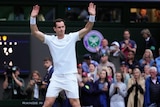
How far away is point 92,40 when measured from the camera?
19.4m

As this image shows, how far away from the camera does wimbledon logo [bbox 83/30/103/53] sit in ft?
63.5

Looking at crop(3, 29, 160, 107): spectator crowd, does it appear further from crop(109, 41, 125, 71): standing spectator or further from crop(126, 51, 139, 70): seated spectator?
crop(109, 41, 125, 71): standing spectator

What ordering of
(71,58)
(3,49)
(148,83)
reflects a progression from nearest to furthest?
(71,58), (148,83), (3,49)

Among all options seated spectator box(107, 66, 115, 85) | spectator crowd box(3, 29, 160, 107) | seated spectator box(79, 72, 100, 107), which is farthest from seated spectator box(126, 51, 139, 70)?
seated spectator box(79, 72, 100, 107)

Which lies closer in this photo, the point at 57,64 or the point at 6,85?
the point at 57,64

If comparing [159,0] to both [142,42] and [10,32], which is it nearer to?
[142,42]

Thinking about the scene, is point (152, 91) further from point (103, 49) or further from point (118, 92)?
point (103, 49)

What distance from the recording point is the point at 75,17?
1970 centimetres

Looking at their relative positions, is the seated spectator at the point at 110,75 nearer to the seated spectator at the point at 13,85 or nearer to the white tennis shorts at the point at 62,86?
the seated spectator at the point at 13,85

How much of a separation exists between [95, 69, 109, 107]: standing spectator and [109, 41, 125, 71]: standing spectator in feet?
5.11

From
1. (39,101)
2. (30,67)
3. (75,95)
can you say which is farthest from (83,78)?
(75,95)

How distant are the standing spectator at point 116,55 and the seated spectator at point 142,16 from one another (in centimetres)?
229

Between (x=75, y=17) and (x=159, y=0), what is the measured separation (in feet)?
8.41

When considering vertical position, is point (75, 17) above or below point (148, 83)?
above
